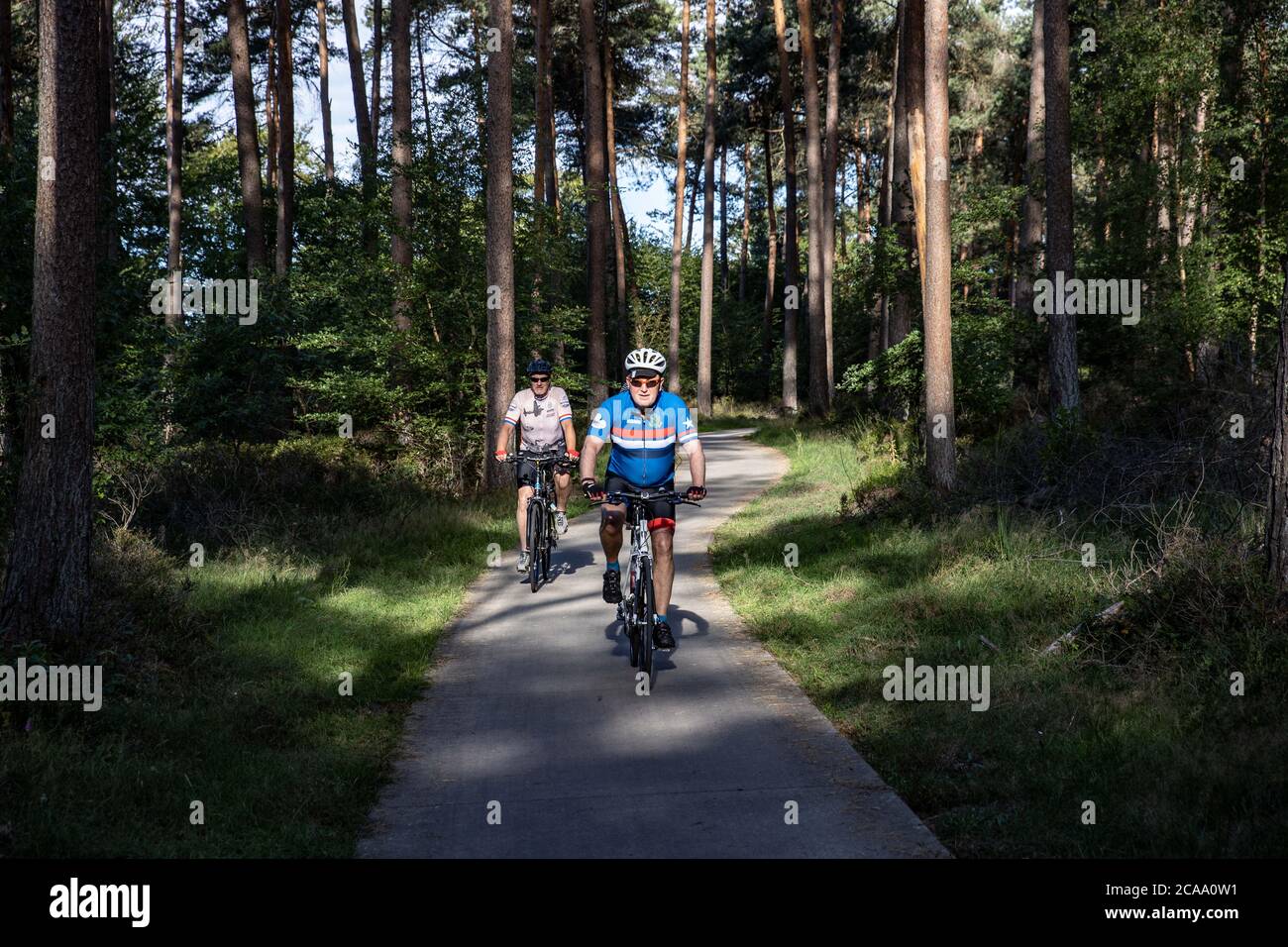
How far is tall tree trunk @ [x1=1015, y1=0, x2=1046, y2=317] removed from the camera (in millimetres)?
21922

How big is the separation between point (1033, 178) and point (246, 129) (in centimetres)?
1835

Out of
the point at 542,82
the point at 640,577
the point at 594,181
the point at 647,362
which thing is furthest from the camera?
the point at 594,181

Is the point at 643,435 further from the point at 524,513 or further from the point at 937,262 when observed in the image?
the point at 937,262

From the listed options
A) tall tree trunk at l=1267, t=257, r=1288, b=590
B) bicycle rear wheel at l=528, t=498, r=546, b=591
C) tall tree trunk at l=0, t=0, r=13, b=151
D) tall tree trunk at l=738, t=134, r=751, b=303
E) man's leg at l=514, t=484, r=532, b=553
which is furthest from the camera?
tall tree trunk at l=738, t=134, r=751, b=303

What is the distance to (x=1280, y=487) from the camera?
6.70 meters

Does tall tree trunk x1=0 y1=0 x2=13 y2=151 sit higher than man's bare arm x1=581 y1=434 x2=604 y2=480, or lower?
higher

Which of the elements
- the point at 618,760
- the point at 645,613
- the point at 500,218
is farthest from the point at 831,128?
the point at 618,760

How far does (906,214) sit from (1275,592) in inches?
725

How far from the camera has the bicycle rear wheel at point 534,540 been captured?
39.0 feet

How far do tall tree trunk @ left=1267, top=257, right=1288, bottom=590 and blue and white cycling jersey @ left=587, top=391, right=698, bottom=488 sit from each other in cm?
414

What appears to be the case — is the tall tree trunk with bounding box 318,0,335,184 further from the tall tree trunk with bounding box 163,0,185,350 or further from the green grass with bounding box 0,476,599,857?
the green grass with bounding box 0,476,599,857

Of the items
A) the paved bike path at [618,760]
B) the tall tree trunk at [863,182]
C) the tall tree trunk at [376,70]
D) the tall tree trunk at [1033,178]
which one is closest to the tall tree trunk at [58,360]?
the paved bike path at [618,760]

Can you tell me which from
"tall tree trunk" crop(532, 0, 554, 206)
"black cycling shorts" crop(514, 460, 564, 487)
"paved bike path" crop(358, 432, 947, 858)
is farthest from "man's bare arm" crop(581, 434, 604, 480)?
"tall tree trunk" crop(532, 0, 554, 206)
